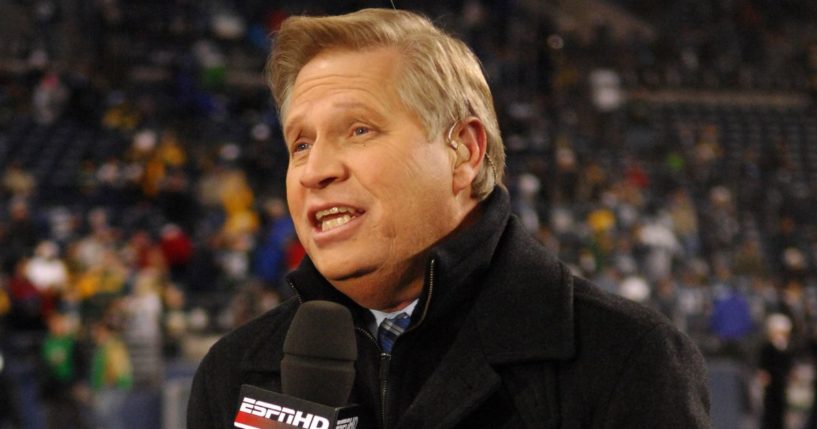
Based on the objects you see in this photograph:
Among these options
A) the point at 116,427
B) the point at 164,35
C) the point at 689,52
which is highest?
the point at 116,427

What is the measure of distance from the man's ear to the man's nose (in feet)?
0.63

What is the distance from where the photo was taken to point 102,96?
15875mm

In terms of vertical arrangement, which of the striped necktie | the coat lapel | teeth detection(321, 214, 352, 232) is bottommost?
the striped necktie

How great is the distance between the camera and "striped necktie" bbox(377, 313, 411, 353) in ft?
6.81

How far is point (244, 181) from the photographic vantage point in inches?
533

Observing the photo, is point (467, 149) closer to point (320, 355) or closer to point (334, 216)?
point (334, 216)

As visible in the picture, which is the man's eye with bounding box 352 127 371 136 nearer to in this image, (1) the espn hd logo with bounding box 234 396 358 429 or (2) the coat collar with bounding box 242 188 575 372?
(2) the coat collar with bounding box 242 188 575 372

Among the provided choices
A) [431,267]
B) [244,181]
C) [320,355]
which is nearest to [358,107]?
[431,267]

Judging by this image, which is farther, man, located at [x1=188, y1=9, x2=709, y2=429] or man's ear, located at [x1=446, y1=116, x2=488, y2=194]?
man's ear, located at [x1=446, y1=116, x2=488, y2=194]

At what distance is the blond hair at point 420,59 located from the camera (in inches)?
78.7

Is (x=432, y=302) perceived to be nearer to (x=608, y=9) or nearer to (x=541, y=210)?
(x=541, y=210)

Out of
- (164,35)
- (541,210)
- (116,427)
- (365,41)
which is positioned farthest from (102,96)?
(365,41)

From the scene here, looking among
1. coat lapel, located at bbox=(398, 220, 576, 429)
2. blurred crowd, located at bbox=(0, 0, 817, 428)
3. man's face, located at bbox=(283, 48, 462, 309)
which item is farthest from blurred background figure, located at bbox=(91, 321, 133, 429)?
coat lapel, located at bbox=(398, 220, 576, 429)

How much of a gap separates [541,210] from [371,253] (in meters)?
12.5
